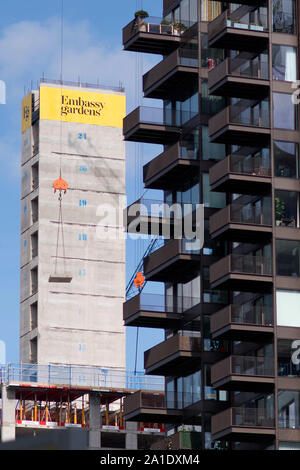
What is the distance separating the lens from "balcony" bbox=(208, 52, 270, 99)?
97.8 m

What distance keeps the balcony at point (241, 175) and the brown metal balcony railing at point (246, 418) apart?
1342 centimetres

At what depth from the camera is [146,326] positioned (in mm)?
104625

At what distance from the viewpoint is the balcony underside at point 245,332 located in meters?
A: 93.2

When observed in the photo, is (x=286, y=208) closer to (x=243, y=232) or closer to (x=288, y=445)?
(x=243, y=232)

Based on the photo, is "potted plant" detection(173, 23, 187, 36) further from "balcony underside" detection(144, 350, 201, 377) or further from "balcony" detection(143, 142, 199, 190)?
"balcony underside" detection(144, 350, 201, 377)

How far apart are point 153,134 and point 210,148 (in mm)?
5085

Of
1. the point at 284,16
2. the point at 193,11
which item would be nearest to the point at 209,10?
the point at 193,11

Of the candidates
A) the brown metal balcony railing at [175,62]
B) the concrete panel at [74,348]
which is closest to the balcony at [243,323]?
the brown metal balcony railing at [175,62]

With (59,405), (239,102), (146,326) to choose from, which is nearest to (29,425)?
(59,405)

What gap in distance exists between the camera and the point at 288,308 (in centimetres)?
9412

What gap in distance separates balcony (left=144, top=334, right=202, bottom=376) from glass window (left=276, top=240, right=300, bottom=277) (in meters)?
8.10

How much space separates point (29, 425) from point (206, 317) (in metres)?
52.7

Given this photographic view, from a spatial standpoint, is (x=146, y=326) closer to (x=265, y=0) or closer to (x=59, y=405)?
(x=265, y=0)
